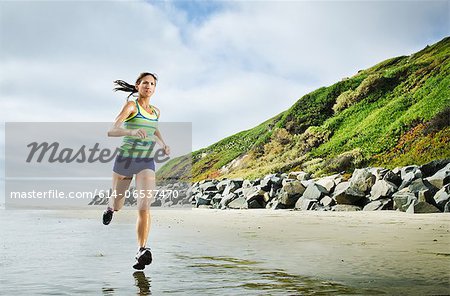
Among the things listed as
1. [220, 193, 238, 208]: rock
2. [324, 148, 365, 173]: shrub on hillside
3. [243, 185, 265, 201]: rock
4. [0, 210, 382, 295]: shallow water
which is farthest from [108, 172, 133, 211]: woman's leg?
[324, 148, 365, 173]: shrub on hillside

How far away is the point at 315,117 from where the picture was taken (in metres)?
60.4

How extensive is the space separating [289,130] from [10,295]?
5721 centimetres

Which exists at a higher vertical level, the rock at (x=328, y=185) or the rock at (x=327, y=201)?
the rock at (x=328, y=185)

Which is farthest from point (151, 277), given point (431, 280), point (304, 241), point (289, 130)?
point (289, 130)

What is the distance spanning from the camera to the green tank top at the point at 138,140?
6.61m

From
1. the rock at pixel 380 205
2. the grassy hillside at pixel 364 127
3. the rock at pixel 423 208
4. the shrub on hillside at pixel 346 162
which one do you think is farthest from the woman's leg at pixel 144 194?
the shrub on hillside at pixel 346 162

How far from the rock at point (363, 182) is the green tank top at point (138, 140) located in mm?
15234

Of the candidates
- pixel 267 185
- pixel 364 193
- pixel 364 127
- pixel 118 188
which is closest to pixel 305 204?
pixel 364 193

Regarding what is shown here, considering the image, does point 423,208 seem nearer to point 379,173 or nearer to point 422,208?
point 422,208

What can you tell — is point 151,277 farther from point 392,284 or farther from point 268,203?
point 268,203

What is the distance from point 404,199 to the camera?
17422 mm

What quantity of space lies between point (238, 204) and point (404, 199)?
10040mm

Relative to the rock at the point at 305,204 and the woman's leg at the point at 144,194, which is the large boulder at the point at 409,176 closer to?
the rock at the point at 305,204

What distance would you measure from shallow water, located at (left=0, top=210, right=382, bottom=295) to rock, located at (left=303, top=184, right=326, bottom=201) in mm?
13627
